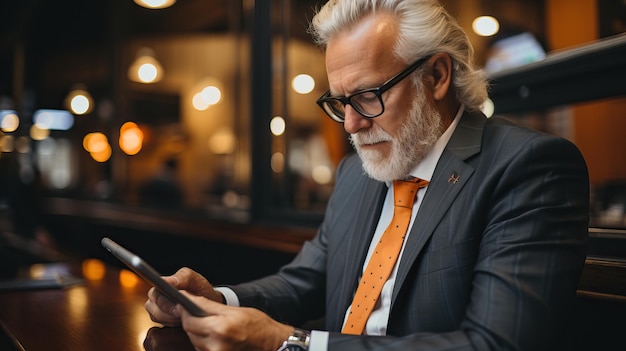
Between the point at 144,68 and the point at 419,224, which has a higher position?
the point at 144,68

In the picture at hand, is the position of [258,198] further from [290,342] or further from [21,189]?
[21,189]

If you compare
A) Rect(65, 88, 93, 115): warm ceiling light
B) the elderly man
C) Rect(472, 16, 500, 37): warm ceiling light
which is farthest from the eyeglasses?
Rect(65, 88, 93, 115): warm ceiling light

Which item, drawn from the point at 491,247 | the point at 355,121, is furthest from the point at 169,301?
the point at 491,247

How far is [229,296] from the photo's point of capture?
1.47 meters

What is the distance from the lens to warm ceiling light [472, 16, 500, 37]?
10.6 ft

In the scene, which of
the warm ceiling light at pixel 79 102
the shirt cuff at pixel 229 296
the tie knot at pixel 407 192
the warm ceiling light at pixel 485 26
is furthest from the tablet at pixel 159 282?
the warm ceiling light at pixel 79 102

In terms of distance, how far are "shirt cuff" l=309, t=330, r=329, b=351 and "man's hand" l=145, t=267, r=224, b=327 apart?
15.6 inches

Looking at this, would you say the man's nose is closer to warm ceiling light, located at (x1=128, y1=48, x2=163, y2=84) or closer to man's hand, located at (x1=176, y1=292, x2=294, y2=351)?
man's hand, located at (x1=176, y1=292, x2=294, y2=351)

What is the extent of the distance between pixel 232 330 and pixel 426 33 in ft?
2.76

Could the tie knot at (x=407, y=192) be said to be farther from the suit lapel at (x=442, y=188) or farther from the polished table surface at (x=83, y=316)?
the polished table surface at (x=83, y=316)

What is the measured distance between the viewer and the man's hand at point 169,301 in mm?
1319

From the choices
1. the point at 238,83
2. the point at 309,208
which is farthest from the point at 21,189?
the point at 309,208

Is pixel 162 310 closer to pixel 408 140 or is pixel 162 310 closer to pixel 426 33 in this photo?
pixel 408 140

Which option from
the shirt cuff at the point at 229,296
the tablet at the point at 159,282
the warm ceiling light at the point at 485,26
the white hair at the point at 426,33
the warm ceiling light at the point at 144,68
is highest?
the warm ceiling light at the point at 144,68
